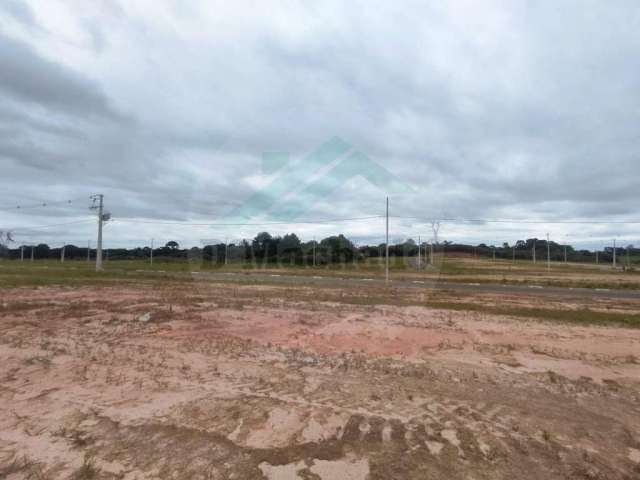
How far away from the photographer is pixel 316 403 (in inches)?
178

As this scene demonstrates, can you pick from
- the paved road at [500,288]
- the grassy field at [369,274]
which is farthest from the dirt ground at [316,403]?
the grassy field at [369,274]

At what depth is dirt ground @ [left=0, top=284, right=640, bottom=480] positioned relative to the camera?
3240mm

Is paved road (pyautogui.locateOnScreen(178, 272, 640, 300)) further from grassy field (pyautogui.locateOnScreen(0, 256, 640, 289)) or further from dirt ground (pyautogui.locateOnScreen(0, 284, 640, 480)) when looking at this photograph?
dirt ground (pyautogui.locateOnScreen(0, 284, 640, 480))

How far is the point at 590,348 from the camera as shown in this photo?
25.3ft

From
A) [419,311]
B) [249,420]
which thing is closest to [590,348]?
[419,311]

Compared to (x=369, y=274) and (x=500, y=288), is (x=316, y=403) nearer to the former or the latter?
(x=500, y=288)

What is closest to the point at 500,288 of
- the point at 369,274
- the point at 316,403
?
the point at 369,274

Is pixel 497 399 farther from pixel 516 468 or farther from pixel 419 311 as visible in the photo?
pixel 419 311

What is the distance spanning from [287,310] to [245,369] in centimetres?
627

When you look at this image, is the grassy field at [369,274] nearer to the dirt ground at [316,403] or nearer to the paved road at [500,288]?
the paved road at [500,288]

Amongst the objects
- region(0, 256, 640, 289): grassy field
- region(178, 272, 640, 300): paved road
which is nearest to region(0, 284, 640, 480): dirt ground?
region(178, 272, 640, 300): paved road

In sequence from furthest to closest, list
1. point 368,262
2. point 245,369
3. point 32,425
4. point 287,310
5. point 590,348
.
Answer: point 368,262 → point 287,310 → point 590,348 → point 245,369 → point 32,425

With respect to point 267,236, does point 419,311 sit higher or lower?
lower

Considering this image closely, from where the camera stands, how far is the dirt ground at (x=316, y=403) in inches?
128
